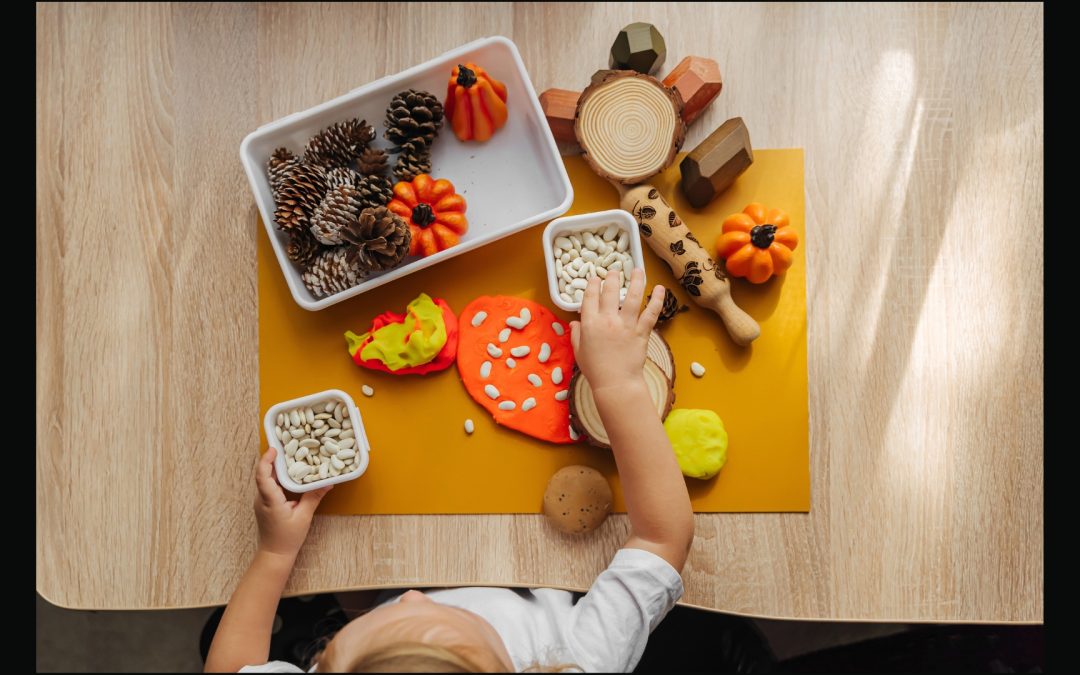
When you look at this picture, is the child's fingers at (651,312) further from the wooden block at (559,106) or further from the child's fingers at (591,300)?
the wooden block at (559,106)

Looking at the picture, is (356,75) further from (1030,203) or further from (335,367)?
(1030,203)

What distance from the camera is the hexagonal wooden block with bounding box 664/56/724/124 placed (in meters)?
0.80

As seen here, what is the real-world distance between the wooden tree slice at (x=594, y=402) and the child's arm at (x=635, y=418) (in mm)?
29

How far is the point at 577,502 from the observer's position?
0.78 meters

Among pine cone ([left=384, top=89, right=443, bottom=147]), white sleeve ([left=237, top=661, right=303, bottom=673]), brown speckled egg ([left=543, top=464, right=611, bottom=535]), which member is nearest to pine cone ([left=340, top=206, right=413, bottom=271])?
pine cone ([left=384, top=89, right=443, bottom=147])

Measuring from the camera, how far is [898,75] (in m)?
0.83

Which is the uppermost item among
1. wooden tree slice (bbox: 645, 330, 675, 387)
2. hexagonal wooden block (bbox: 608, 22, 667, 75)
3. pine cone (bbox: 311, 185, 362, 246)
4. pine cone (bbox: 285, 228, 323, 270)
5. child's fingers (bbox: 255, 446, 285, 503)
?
hexagonal wooden block (bbox: 608, 22, 667, 75)

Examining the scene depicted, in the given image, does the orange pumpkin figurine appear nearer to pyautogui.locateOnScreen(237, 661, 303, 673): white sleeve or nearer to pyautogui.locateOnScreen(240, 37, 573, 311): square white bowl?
pyautogui.locateOnScreen(240, 37, 573, 311): square white bowl

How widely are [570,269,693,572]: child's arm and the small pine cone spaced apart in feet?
0.98

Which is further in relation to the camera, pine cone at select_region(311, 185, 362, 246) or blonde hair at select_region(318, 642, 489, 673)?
pine cone at select_region(311, 185, 362, 246)

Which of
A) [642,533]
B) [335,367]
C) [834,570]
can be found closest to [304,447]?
[335,367]

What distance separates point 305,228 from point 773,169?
562 mm

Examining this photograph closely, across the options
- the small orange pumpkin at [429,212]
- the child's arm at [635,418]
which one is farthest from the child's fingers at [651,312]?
the small orange pumpkin at [429,212]

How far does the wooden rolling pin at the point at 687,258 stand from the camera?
788 mm
